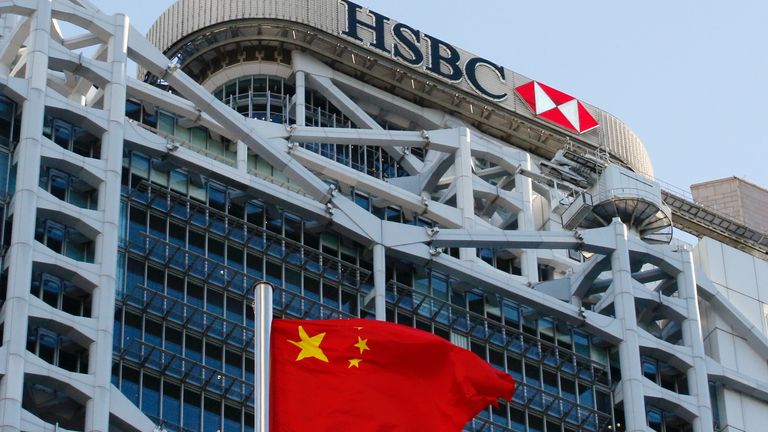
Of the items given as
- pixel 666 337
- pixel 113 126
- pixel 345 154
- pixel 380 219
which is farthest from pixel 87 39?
pixel 666 337

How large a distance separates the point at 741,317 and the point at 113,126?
3557 cm


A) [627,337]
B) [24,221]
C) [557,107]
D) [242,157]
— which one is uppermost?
[557,107]

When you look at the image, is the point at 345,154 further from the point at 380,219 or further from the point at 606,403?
the point at 606,403

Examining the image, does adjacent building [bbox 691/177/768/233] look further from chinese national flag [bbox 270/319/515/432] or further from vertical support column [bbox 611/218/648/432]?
chinese national flag [bbox 270/319/515/432]

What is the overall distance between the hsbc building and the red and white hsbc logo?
161mm

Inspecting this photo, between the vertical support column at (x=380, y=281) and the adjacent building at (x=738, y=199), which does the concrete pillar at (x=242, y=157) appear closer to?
the vertical support column at (x=380, y=281)

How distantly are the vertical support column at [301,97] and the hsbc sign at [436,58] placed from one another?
335 cm

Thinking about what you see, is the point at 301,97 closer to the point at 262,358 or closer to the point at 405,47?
the point at 405,47

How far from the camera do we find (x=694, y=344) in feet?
345

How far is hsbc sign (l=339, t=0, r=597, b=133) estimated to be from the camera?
120 metres

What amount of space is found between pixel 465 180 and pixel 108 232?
90.4 feet

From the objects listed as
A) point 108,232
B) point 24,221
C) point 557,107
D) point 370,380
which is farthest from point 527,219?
point 370,380

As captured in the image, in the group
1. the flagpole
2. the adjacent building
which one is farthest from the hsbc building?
the flagpole

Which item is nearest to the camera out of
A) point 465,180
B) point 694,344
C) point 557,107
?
point 694,344
